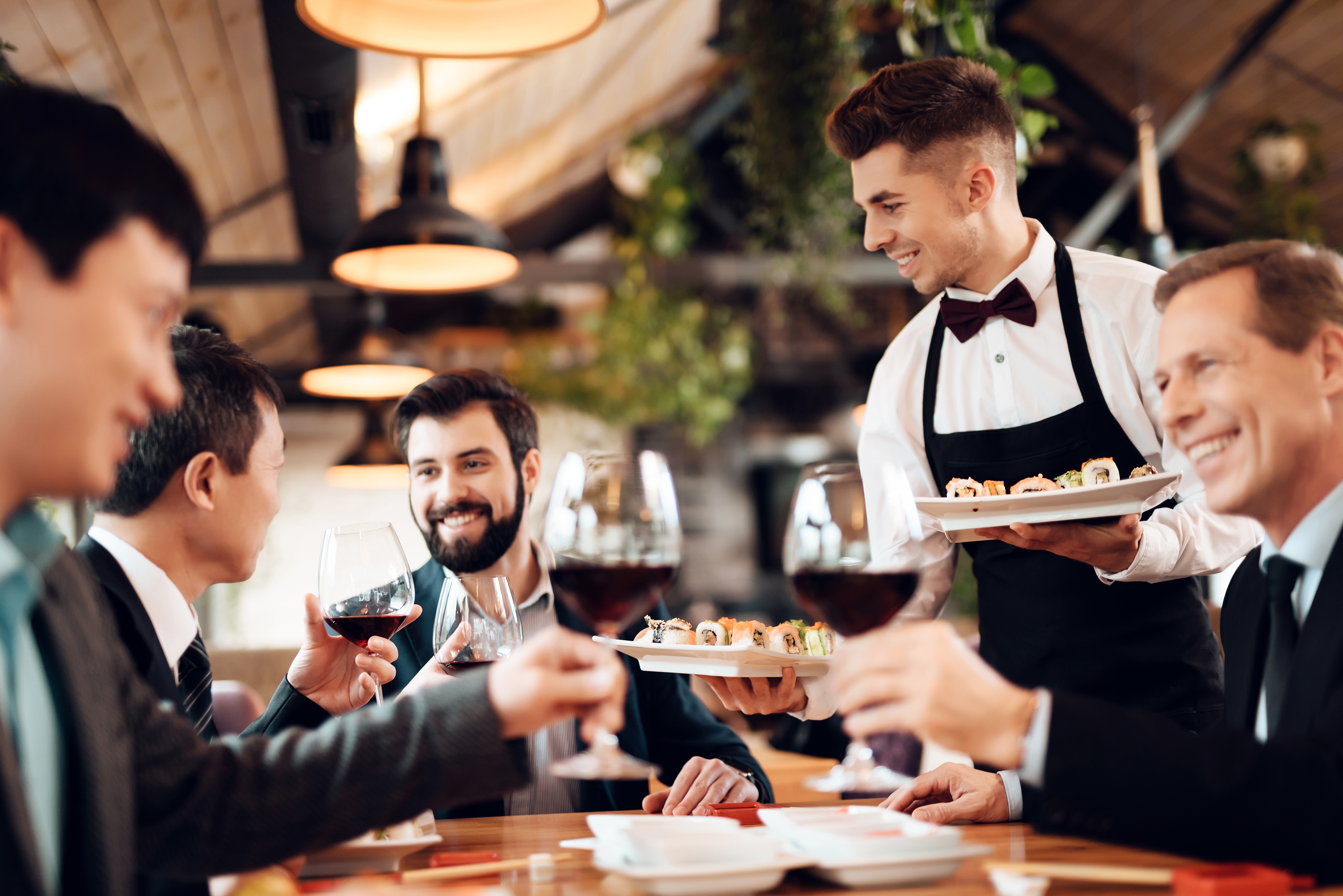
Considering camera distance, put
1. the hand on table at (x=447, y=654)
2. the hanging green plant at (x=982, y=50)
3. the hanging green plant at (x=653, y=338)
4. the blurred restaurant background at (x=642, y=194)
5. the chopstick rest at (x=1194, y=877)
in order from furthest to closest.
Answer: the hanging green plant at (x=653, y=338), the blurred restaurant background at (x=642, y=194), the hanging green plant at (x=982, y=50), the hand on table at (x=447, y=654), the chopstick rest at (x=1194, y=877)

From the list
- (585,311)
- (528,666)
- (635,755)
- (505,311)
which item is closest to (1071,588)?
(635,755)

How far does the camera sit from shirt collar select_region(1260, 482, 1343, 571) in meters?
1.08

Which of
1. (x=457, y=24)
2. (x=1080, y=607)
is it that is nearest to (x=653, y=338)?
(x=457, y=24)

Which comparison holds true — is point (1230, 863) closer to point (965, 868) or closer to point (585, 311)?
point (965, 868)

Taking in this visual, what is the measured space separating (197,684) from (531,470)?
1128 mm

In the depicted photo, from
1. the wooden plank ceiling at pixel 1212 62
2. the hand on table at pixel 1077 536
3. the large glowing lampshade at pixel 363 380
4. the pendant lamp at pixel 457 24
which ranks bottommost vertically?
the hand on table at pixel 1077 536

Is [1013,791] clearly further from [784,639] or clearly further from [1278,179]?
[1278,179]

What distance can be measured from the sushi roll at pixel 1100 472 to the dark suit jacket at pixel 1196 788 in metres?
0.62

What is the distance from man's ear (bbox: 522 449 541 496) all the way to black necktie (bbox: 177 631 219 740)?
3.47 feet

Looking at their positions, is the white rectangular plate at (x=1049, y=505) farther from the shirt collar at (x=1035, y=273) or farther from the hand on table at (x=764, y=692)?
the shirt collar at (x=1035, y=273)

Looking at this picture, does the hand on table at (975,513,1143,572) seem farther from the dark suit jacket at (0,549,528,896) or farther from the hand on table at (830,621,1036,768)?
the dark suit jacket at (0,549,528,896)

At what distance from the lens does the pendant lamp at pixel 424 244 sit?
3.23m

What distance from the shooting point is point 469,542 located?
2.33 metres

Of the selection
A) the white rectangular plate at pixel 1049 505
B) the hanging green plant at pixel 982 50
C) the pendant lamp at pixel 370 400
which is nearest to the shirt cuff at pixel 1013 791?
the white rectangular plate at pixel 1049 505
